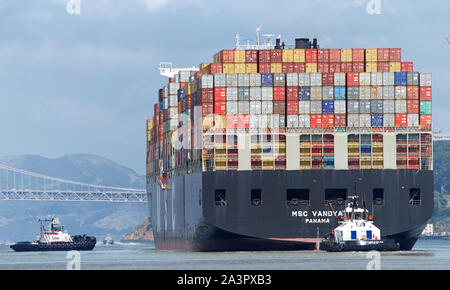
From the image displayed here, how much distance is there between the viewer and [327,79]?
74938 millimetres

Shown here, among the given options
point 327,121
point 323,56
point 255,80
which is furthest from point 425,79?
point 255,80

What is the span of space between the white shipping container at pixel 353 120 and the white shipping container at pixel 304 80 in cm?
427

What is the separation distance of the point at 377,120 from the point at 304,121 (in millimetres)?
6071

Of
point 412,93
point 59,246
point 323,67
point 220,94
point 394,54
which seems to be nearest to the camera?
point 220,94

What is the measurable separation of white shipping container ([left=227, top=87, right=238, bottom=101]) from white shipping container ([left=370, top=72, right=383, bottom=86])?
36.6 feet

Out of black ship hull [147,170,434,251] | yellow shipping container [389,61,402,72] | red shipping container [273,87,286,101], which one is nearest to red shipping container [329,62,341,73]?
yellow shipping container [389,61,402,72]

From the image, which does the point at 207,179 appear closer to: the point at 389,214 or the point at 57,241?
the point at 389,214

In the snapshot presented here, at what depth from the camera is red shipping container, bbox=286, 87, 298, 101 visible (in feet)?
244

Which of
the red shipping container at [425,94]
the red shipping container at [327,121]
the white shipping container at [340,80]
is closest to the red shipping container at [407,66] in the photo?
the red shipping container at [425,94]

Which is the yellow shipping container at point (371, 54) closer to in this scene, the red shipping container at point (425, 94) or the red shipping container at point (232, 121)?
the red shipping container at point (425, 94)

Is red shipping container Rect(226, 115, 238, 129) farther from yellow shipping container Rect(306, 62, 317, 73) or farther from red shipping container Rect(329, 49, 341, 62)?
red shipping container Rect(329, 49, 341, 62)

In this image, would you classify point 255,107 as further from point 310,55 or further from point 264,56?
point 310,55

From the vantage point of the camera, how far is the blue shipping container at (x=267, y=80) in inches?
2945
